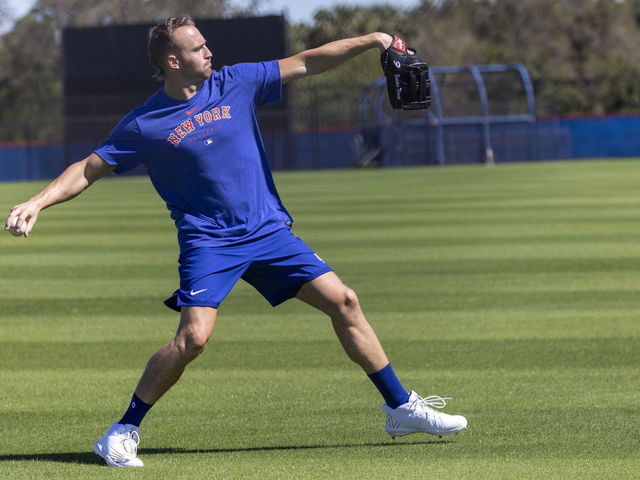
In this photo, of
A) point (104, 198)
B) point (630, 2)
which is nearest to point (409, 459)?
point (104, 198)

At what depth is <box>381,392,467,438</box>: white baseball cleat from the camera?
6.49 meters

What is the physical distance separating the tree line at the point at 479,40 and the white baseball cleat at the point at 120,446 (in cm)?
5826

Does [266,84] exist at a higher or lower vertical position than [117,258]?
higher

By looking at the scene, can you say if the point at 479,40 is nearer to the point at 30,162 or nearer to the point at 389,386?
the point at 30,162

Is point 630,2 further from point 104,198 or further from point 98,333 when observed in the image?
point 98,333

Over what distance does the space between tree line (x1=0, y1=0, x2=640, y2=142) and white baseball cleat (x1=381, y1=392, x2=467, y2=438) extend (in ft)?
190

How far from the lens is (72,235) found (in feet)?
64.1

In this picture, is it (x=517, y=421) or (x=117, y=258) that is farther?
(x=117, y=258)

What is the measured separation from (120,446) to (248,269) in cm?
104

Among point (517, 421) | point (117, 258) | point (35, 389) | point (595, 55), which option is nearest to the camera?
point (517, 421)

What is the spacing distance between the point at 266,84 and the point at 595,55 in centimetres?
7459

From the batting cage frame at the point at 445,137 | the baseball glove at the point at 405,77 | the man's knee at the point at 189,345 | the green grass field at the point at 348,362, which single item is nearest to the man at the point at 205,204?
the man's knee at the point at 189,345

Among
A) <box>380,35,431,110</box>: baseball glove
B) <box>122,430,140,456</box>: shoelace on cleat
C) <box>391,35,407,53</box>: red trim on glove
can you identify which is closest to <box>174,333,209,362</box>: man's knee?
<box>122,430,140,456</box>: shoelace on cleat

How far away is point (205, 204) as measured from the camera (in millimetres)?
6285
